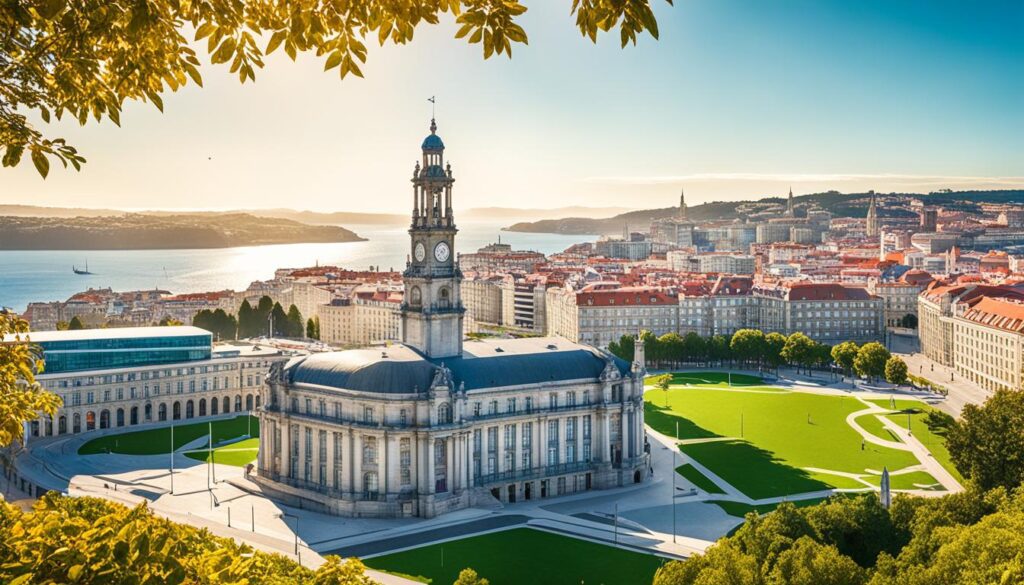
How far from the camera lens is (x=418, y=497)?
49.1m

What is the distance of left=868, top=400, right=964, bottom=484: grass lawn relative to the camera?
57.9m

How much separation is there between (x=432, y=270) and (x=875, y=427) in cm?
3643

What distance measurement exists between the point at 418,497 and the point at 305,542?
7.01 meters

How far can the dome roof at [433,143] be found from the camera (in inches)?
2218

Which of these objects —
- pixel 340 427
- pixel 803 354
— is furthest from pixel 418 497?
pixel 803 354

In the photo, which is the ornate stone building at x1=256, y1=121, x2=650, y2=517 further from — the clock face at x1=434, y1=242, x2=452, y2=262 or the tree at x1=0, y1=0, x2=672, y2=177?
the tree at x1=0, y1=0, x2=672, y2=177

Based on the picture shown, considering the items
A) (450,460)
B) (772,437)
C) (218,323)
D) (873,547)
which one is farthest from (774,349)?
(873,547)

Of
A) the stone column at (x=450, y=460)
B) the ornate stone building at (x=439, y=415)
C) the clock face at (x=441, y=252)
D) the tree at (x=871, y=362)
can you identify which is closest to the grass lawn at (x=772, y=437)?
the ornate stone building at (x=439, y=415)

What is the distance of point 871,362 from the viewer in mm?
86875

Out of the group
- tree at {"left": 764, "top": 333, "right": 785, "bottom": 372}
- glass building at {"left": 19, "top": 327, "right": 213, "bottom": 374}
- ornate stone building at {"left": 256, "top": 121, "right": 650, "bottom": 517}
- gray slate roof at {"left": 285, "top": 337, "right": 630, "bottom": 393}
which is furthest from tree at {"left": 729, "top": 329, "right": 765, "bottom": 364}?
glass building at {"left": 19, "top": 327, "right": 213, "bottom": 374}

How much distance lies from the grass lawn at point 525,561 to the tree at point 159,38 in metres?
33.1

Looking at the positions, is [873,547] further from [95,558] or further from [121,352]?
[121,352]

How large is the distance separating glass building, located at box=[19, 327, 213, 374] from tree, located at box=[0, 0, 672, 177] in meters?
66.4

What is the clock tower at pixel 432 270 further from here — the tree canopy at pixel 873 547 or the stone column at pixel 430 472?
the tree canopy at pixel 873 547
